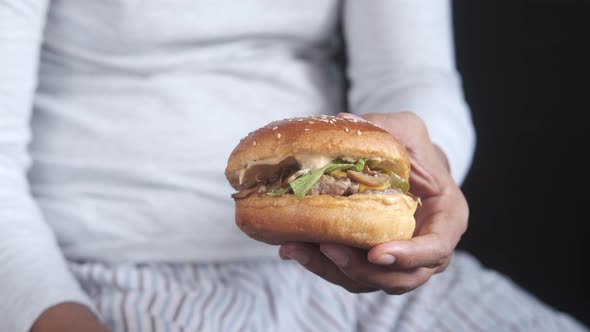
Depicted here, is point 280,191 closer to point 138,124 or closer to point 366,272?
point 366,272

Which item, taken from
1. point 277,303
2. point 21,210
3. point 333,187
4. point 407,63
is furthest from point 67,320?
point 407,63

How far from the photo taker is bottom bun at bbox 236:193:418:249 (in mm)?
869

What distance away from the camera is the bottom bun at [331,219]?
2.85 ft

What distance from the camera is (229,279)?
1.27m

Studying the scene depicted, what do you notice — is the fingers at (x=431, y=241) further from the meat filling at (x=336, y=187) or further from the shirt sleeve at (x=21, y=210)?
the shirt sleeve at (x=21, y=210)

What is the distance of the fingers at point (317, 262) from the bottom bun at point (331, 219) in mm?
30

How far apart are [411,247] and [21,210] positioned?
782mm

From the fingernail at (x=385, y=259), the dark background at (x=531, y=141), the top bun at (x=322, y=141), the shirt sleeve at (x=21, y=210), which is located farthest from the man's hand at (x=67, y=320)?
the dark background at (x=531, y=141)

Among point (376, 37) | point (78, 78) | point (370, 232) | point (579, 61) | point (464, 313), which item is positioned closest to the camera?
point (370, 232)

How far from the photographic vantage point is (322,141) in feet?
2.90

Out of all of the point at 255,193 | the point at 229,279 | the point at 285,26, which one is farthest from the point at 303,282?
the point at 285,26

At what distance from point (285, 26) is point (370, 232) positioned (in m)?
0.75

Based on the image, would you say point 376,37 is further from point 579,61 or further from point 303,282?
point 579,61

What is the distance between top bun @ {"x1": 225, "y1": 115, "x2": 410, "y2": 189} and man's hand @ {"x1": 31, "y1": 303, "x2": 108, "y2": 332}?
388 millimetres
